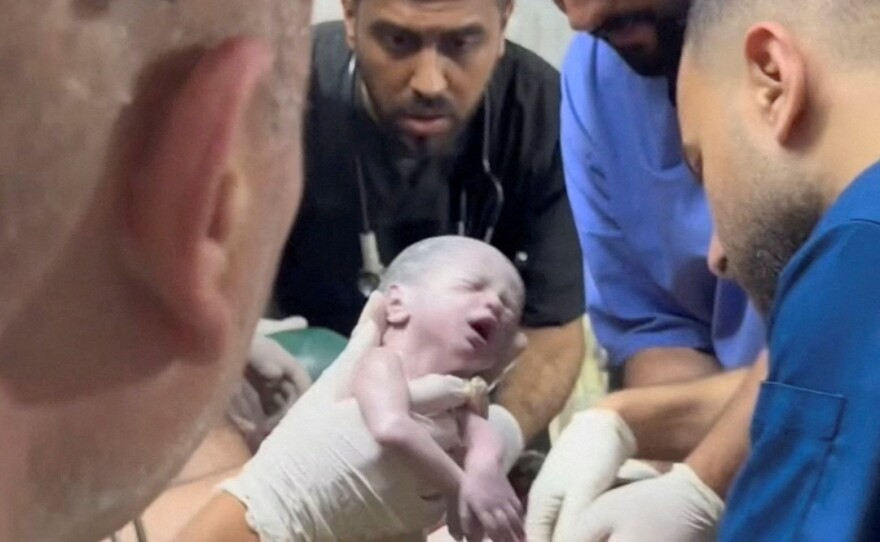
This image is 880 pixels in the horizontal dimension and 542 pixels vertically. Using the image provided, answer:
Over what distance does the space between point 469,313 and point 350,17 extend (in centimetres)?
51

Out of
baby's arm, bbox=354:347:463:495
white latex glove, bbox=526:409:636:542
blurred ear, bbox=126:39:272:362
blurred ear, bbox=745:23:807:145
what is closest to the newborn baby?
baby's arm, bbox=354:347:463:495

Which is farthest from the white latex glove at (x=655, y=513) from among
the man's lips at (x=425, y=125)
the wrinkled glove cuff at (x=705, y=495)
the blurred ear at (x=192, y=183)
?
the blurred ear at (x=192, y=183)

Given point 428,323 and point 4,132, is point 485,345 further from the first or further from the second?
point 4,132

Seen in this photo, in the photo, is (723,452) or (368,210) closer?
(723,452)

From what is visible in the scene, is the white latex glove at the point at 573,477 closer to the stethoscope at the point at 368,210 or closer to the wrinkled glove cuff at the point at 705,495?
the wrinkled glove cuff at the point at 705,495

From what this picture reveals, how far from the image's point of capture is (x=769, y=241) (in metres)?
0.84

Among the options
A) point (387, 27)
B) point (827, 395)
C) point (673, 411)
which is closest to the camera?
point (827, 395)

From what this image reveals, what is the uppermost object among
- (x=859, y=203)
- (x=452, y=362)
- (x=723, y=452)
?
(x=859, y=203)

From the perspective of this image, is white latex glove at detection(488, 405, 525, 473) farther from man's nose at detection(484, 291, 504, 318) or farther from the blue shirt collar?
the blue shirt collar

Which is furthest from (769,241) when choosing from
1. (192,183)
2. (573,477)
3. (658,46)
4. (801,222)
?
(192,183)

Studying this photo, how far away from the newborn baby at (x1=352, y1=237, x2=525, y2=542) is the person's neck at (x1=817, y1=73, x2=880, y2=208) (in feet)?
0.85

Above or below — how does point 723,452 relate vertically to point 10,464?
below

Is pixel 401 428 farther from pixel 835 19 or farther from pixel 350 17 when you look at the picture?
pixel 350 17

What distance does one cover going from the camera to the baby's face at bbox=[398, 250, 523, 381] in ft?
2.89
